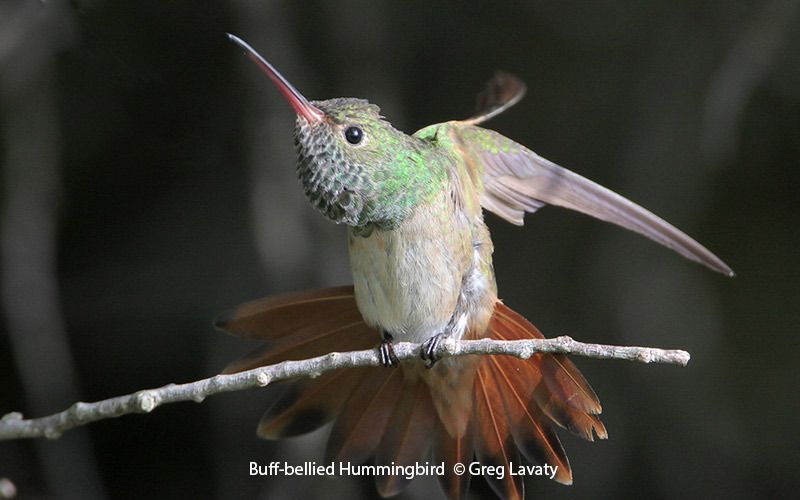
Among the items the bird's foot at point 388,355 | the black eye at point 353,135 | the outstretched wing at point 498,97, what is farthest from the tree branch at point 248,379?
the outstretched wing at point 498,97

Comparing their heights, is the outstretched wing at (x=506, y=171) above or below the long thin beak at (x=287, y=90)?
below

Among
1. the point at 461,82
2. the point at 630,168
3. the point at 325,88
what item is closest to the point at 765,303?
the point at 630,168

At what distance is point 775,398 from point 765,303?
381mm

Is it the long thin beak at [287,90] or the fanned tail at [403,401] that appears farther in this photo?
the fanned tail at [403,401]

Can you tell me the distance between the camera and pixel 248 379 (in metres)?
1.84

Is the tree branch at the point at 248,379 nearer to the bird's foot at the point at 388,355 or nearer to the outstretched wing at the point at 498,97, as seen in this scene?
the bird's foot at the point at 388,355

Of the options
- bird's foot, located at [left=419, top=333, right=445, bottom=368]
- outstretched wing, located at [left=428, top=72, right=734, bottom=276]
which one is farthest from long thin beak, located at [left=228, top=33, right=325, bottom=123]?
bird's foot, located at [left=419, top=333, right=445, bottom=368]

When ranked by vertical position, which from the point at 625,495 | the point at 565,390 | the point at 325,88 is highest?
the point at 325,88

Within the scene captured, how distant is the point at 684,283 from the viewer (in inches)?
139

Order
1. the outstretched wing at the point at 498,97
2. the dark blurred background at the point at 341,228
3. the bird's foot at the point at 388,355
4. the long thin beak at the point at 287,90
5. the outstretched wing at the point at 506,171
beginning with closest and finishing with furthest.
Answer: the long thin beak at the point at 287,90 < the bird's foot at the point at 388,355 < the outstretched wing at the point at 506,171 < the outstretched wing at the point at 498,97 < the dark blurred background at the point at 341,228

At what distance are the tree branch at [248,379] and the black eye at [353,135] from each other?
62 cm

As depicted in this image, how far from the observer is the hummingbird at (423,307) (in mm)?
2393

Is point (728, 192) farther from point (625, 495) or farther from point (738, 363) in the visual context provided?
point (625, 495)

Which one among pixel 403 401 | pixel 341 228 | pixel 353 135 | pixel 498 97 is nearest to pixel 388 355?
pixel 403 401
